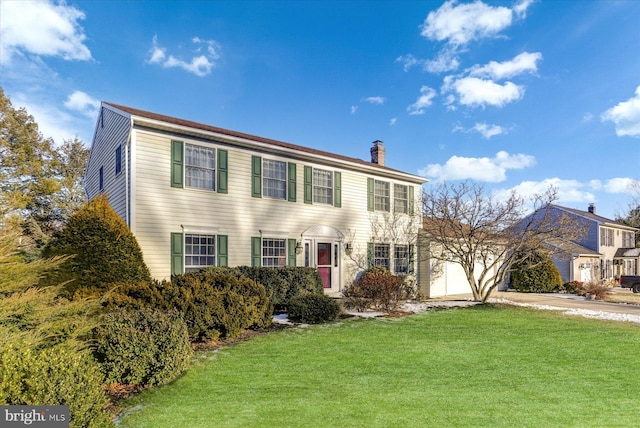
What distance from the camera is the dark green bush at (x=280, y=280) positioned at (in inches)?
477

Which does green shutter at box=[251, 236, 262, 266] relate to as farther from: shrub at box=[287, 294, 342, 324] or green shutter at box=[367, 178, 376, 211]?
green shutter at box=[367, 178, 376, 211]

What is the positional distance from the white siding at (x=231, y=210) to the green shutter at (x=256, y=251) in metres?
0.14

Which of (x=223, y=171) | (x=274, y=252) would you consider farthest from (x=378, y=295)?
(x=223, y=171)

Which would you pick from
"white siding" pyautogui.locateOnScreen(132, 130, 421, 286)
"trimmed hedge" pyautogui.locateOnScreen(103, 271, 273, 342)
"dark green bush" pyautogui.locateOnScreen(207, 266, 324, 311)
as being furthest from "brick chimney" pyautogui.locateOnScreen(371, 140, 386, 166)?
"trimmed hedge" pyautogui.locateOnScreen(103, 271, 273, 342)

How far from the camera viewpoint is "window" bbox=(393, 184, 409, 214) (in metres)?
18.5

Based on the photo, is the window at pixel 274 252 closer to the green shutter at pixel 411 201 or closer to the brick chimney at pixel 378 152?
the green shutter at pixel 411 201

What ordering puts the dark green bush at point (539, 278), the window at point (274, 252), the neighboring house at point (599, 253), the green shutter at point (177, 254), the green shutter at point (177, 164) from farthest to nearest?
1. the neighboring house at point (599, 253)
2. the dark green bush at point (539, 278)
3. the window at point (274, 252)
4. the green shutter at point (177, 164)
5. the green shutter at point (177, 254)

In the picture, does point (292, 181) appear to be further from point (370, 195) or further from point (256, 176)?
point (370, 195)

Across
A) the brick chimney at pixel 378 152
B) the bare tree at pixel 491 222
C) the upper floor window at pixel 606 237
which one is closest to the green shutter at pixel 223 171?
the bare tree at pixel 491 222

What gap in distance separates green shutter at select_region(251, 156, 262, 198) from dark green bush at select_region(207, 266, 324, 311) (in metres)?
2.92

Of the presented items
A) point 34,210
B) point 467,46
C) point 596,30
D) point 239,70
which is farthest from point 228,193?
point 34,210

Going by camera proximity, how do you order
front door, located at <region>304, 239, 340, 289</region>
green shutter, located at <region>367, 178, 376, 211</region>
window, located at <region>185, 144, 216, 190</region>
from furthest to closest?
green shutter, located at <region>367, 178, 376, 211</region>
front door, located at <region>304, 239, 340, 289</region>
window, located at <region>185, 144, 216, 190</region>

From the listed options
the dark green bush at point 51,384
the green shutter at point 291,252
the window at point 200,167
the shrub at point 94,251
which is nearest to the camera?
the dark green bush at point 51,384

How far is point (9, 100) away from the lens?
2328cm
